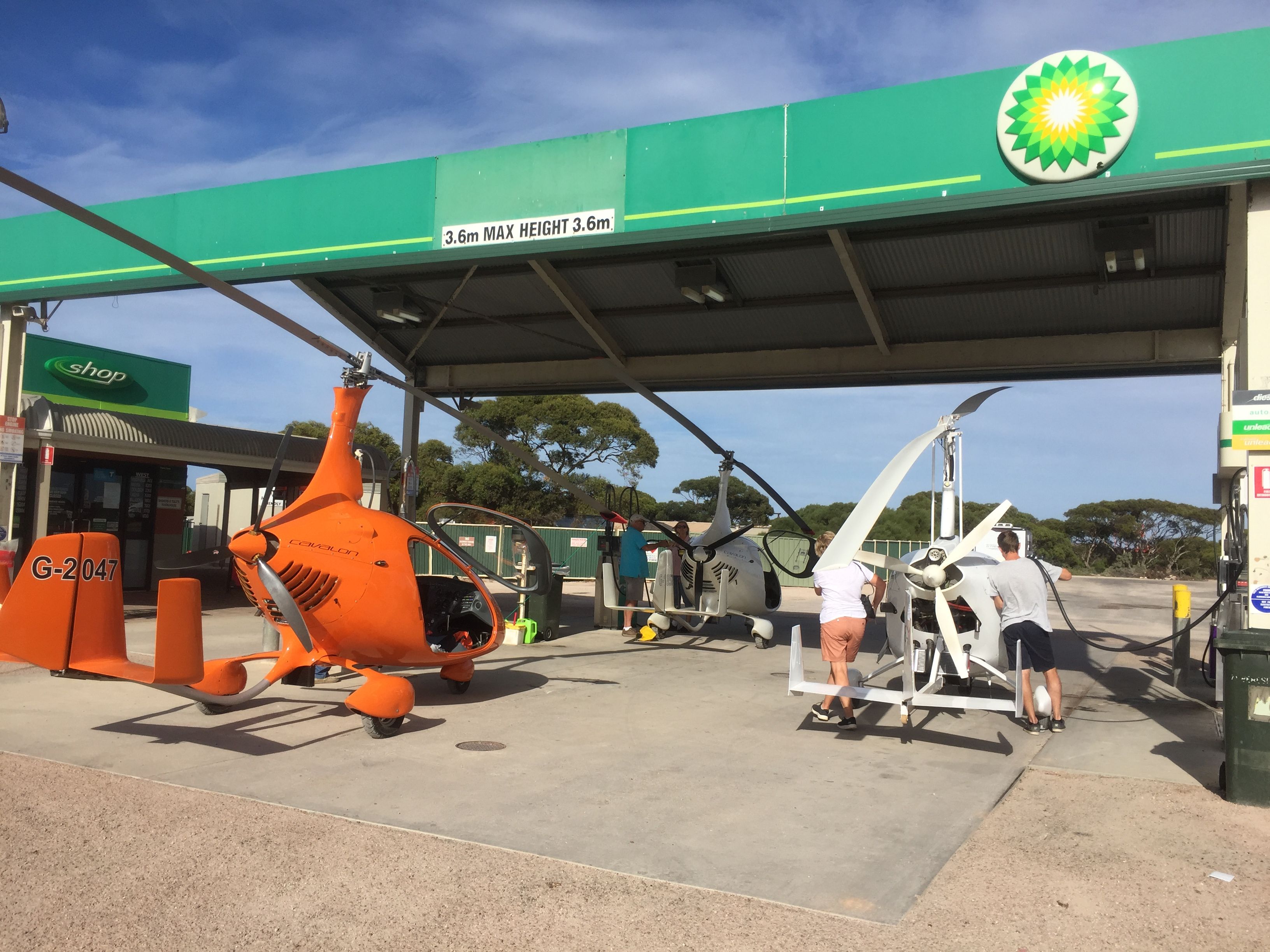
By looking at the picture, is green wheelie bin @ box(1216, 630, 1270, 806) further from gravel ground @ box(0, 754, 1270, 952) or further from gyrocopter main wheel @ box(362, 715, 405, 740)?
gyrocopter main wheel @ box(362, 715, 405, 740)

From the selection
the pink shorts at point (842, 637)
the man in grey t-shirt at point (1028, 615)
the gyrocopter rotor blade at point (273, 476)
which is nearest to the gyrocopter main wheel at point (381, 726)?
the gyrocopter rotor blade at point (273, 476)

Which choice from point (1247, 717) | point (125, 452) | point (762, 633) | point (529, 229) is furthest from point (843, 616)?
point (125, 452)

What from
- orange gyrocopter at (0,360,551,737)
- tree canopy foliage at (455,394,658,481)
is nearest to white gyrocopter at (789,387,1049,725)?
orange gyrocopter at (0,360,551,737)

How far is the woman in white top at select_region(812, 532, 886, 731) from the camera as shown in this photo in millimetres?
7918

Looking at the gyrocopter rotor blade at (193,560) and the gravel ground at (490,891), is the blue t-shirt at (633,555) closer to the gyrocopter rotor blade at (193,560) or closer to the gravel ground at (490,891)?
the gyrocopter rotor blade at (193,560)

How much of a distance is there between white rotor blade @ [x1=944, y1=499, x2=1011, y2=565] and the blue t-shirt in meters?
7.53

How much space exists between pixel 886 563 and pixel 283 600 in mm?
5251

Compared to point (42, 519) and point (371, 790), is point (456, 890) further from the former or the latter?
point (42, 519)

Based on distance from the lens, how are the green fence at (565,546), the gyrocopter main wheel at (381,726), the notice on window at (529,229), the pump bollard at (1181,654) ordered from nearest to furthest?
1. the gyrocopter main wheel at (381,726)
2. the notice on window at (529,229)
3. the pump bollard at (1181,654)
4. the green fence at (565,546)

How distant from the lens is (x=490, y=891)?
169 inches

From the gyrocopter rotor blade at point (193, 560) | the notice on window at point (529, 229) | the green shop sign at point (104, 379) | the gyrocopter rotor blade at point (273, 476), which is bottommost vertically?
the gyrocopter rotor blade at point (193, 560)

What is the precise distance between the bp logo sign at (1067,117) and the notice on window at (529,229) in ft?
14.4

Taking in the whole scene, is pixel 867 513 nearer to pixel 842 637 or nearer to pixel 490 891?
pixel 842 637

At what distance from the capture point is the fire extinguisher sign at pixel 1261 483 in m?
6.66
